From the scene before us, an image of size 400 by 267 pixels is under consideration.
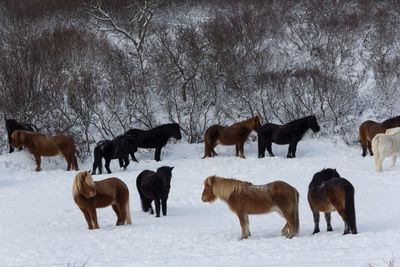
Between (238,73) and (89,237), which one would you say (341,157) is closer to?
(238,73)

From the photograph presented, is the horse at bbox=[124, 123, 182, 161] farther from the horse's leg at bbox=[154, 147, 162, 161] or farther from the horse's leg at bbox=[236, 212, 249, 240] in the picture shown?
the horse's leg at bbox=[236, 212, 249, 240]

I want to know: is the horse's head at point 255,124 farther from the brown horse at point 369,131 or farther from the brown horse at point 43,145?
the brown horse at point 43,145

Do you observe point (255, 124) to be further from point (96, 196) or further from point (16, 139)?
point (96, 196)

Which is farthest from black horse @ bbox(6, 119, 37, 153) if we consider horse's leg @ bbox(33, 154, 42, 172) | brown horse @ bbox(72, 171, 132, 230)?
brown horse @ bbox(72, 171, 132, 230)

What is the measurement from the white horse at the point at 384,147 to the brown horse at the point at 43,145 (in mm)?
9757

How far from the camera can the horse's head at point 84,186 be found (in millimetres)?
9305

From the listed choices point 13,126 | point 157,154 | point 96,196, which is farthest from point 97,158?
point 96,196

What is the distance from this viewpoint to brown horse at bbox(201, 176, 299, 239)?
8328 mm

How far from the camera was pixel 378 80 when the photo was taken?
23.9 meters

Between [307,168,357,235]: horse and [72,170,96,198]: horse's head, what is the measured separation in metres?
4.15

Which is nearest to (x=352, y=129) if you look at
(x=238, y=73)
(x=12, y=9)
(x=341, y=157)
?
(x=341, y=157)

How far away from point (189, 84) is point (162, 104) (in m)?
2.03

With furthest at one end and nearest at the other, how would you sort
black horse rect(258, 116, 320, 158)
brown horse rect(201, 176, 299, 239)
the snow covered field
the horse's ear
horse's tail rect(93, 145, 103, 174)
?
black horse rect(258, 116, 320, 158)
horse's tail rect(93, 145, 103, 174)
the horse's ear
brown horse rect(201, 176, 299, 239)
the snow covered field

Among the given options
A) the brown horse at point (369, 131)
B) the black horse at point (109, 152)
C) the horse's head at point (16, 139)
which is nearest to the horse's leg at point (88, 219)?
the black horse at point (109, 152)
